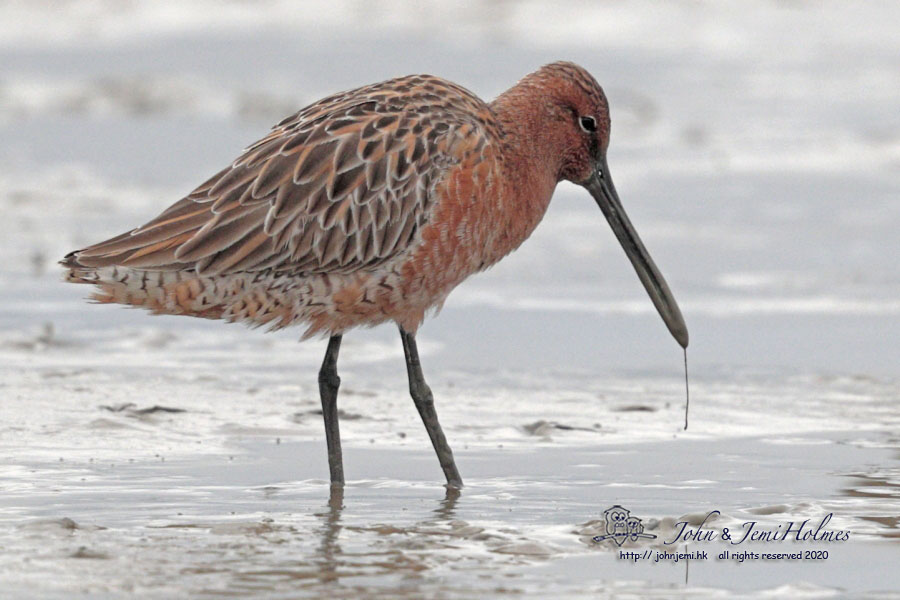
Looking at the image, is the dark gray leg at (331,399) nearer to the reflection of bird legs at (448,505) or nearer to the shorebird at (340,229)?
the shorebird at (340,229)

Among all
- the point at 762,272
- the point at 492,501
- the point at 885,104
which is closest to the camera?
the point at 492,501

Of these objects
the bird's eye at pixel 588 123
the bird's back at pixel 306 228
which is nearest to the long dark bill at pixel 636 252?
the bird's eye at pixel 588 123


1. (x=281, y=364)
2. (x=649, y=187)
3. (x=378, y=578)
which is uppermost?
(x=649, y=187)

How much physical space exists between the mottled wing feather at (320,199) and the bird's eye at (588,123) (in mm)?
620

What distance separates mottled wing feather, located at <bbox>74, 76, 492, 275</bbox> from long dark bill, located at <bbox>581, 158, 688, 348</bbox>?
0.84m

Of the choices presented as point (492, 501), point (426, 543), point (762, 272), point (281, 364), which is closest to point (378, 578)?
point (426, 543)

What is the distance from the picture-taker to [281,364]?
792 centimetres

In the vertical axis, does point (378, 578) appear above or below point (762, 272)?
below

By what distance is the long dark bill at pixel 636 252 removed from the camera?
6.63 m

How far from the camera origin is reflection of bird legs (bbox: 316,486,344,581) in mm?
4574

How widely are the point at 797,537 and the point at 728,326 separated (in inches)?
153

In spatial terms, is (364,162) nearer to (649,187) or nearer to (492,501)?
(492,501)

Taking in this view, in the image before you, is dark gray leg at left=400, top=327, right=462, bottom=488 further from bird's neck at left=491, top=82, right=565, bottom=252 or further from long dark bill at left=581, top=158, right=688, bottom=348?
long dark bill at left=581, top=158, right=688, bottom=348

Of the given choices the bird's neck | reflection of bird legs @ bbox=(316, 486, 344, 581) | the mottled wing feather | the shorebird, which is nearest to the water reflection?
reflection of bird legs @ bbox=(316, 486, 344, 581)
